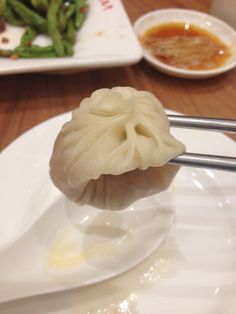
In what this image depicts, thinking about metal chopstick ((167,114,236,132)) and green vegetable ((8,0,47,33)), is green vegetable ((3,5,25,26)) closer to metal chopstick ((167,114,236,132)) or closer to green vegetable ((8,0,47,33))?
green vegetable ((8,0,47,33))

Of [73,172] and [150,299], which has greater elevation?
[73,172]

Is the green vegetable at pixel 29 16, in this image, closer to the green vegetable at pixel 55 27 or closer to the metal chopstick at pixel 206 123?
the green vegetable at pixel 55 27

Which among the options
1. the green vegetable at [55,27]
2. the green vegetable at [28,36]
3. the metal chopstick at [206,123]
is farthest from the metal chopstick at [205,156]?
the green vegetable at [28,36]

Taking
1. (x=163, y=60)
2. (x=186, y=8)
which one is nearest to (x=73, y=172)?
(x=163, y=60)

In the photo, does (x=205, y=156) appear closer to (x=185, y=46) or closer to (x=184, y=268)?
(x=184, y=268)

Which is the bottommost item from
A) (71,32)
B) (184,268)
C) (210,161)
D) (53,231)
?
(184,268)

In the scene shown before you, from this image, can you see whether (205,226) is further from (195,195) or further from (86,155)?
(86,155)

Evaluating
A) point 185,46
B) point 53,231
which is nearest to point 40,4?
point 185,46
